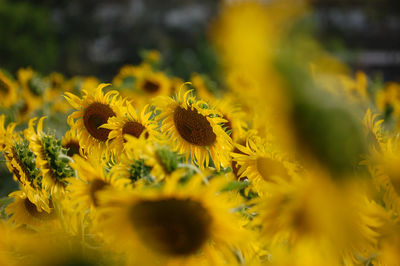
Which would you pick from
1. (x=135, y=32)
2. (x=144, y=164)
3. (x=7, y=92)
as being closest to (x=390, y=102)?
(x=144, y=164)

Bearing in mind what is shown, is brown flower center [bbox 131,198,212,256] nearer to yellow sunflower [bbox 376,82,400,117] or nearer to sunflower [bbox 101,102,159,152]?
sunflower [bbox 101,102,159,152]

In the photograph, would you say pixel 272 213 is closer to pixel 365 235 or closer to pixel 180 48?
pixel 365 235

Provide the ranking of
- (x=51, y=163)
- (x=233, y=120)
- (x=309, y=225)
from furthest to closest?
(x=233, y=120)
(x=51, y=163)
(x=309, y=225)

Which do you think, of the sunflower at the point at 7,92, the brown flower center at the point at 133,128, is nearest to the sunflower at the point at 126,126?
the brown flower center at the point at 133,128

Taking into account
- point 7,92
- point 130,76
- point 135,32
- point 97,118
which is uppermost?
point 97,118

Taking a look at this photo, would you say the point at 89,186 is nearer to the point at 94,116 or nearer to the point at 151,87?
the point at 94,116

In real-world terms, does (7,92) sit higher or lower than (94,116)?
lower

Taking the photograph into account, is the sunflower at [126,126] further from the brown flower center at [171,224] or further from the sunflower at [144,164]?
the brown flower center at [171,224]
